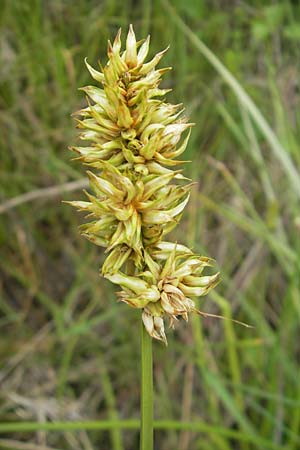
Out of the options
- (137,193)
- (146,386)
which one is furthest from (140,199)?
(146,386)

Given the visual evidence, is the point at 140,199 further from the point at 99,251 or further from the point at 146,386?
the point at 99,251

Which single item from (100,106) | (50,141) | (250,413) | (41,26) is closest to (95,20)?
(41,26)

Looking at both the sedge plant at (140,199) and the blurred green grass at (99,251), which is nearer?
the sedge plant at (140,199)

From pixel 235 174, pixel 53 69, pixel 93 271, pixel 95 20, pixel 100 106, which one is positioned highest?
pixel 95 20

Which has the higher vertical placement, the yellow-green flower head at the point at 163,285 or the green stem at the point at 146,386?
the yellow-green flower head at the point at 163,285

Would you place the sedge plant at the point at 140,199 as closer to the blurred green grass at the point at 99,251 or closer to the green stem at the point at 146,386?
the green stem at the point at 146,386

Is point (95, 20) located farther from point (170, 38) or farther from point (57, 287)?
point (57, 287)

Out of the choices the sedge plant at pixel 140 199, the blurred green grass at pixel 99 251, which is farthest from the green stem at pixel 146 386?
the blurred green grass at pixel 99 251

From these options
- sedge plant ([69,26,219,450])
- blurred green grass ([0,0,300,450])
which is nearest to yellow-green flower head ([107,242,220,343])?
sedge plant ([69,26,219,450])

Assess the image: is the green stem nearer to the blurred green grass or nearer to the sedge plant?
the sedge plant
